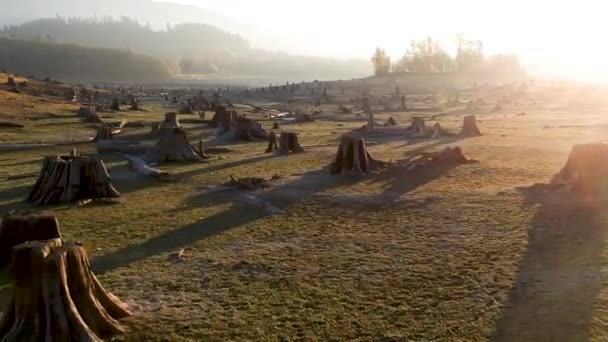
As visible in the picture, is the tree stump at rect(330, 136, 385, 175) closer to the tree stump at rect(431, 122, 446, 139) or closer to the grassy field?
the grassy field

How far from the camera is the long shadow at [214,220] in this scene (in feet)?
39.0

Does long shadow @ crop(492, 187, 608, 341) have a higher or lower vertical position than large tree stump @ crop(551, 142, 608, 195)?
lower

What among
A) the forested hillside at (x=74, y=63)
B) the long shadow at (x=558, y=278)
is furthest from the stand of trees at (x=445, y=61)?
the long shadow at (x=558, y=278)

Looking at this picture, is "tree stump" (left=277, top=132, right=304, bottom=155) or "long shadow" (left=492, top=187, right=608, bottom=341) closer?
"long shadow" (left=492, top=187, right=608, bottom=341)

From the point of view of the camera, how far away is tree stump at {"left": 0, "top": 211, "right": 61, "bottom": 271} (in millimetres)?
11133

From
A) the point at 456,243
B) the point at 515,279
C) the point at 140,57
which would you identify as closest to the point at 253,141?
the point at 456,243

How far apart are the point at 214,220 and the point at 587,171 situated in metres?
9.55

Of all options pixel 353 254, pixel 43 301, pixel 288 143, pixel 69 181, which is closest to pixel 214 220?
pixel 353 254

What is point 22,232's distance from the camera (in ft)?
36.6

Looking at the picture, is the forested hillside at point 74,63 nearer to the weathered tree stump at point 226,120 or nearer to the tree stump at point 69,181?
the weathered tree stump at point 226,120

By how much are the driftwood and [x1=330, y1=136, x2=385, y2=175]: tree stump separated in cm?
553

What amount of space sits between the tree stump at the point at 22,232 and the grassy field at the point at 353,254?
1055 mm

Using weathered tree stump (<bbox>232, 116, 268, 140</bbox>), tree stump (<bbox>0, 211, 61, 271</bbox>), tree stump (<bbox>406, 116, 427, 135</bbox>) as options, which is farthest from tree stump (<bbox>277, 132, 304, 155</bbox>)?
tree stump (<bbox>0, 211, 61, 271</bbox>)

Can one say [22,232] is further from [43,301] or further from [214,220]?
[214,220]
